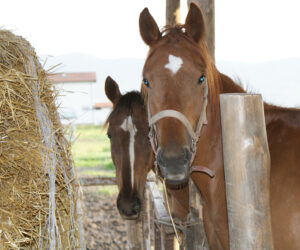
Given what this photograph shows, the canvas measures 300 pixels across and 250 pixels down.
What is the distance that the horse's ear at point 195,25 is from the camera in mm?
2301

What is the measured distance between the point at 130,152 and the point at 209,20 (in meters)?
1.59

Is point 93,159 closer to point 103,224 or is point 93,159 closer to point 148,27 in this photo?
point 103,224

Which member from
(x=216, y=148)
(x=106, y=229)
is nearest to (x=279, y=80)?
(x=106, y=229)

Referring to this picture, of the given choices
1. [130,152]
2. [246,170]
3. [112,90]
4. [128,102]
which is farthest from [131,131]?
[246,170]

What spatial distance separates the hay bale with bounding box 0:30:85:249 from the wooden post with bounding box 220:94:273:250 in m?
1.07

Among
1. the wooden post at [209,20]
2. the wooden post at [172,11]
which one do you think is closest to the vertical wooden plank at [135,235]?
the wooden post at [209,20]

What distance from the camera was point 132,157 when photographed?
326cm

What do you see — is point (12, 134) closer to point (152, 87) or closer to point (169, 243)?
point (152, 87)

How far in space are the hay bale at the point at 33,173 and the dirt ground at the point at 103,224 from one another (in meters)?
3.05

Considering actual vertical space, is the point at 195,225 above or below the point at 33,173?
below

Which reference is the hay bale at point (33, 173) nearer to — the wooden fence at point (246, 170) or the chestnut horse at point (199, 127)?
the chestnut horse at point (199, 127)

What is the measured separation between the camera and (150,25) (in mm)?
2432

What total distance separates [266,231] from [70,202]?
1268 mm

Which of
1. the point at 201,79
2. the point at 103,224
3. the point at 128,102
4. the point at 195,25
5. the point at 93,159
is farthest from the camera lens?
the point at 93,159
